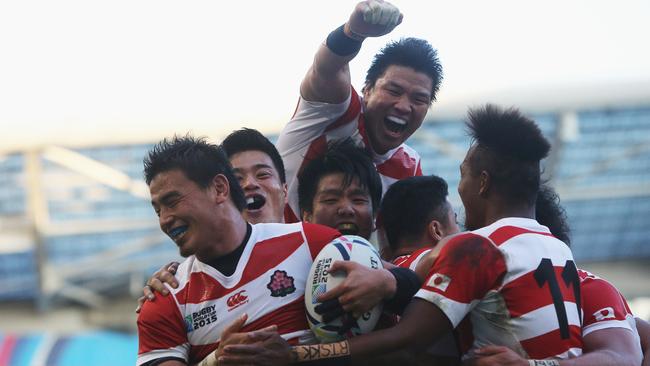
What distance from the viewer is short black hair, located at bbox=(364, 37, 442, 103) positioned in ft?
19.9

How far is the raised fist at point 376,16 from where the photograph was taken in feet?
16.3

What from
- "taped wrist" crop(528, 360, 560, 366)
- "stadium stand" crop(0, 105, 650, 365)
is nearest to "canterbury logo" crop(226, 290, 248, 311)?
"taped wrist" crop(528, 360, 560, 366)

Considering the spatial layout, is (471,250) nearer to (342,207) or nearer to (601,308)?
(601,308)

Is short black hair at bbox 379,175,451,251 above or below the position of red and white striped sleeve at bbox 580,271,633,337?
above

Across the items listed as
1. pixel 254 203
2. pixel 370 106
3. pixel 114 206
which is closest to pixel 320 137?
pixel 370 106

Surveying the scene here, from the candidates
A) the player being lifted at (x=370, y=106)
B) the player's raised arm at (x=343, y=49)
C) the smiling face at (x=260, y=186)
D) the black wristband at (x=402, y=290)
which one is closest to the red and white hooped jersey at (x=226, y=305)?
the black wristband at (x=402, y=290)

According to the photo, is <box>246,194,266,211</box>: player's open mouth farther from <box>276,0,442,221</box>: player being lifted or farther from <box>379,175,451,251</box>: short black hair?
<box>379,175,451,251</box>: short black hair

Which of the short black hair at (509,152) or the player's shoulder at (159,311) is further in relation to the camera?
the short black hair at (509,152)

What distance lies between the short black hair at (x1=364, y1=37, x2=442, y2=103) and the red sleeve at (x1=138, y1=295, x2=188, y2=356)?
7.29 ft

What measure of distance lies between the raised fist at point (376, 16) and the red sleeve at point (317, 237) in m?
1.07

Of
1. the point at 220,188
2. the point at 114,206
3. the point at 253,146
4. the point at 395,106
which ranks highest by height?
the point at 114,206

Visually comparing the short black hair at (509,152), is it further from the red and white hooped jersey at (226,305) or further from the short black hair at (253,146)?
the short black hair at (253,146)

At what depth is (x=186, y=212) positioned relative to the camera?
4.37 metres

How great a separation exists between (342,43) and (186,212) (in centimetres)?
151
